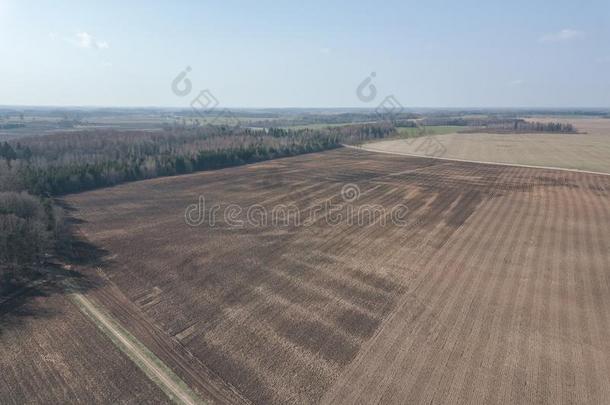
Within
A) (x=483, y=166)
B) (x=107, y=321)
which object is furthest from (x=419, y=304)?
(x=483, y=166)

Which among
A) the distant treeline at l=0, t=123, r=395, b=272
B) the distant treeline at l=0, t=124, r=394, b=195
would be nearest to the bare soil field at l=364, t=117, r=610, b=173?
the distant treeline at l=0, t=124, r=394, b=195

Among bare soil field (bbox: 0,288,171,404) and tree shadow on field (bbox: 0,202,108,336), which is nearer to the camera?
bare soil field (bbox: 0,288,171,404)

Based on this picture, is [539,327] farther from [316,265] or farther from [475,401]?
[316,265]

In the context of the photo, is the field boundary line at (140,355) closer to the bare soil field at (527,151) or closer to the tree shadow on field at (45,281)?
the tree shadow on field at (45,281)

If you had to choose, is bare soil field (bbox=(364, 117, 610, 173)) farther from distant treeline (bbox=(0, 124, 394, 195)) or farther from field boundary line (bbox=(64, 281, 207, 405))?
field boundary line (bbox=(64, 281, 207, 405))

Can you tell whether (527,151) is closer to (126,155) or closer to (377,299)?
(377,299)

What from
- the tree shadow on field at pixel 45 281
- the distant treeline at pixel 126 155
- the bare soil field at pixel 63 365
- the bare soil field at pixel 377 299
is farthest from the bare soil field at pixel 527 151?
the bare soil field at pixel 63 365

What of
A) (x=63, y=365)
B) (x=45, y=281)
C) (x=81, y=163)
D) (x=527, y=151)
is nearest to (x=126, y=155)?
(x=81, y=163)

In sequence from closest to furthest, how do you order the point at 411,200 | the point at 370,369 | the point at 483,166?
the point at 370,369 < the point at 411,200 < the point at 483,166
